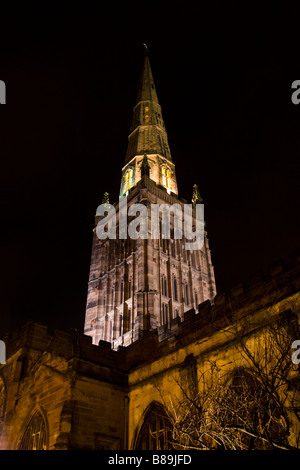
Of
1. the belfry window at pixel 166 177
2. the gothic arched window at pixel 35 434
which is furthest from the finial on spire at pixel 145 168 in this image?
the gothic arched window at pixel 35 434

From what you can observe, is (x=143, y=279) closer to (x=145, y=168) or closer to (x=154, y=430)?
(x=145, y=168)

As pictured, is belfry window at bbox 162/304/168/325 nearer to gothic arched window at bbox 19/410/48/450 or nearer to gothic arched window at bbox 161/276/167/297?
gothic arched window at bbox 161/276/167/297

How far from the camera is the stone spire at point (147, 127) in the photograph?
57.1 m

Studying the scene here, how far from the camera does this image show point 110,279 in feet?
140

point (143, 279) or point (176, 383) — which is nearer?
point (176, 383)

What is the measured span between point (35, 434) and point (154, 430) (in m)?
4.86

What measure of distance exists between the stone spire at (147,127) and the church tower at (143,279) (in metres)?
5.70

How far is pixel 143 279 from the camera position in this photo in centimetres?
3762

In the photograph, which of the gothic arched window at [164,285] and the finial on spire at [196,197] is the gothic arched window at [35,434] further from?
the finial on spire at [196,197]

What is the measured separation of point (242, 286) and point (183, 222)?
3162 cm

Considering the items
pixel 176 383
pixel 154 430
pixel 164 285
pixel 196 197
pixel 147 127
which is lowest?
pixel 154 430

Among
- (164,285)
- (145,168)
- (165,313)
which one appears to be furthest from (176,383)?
(145,168)

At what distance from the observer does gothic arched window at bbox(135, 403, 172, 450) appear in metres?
13.6
